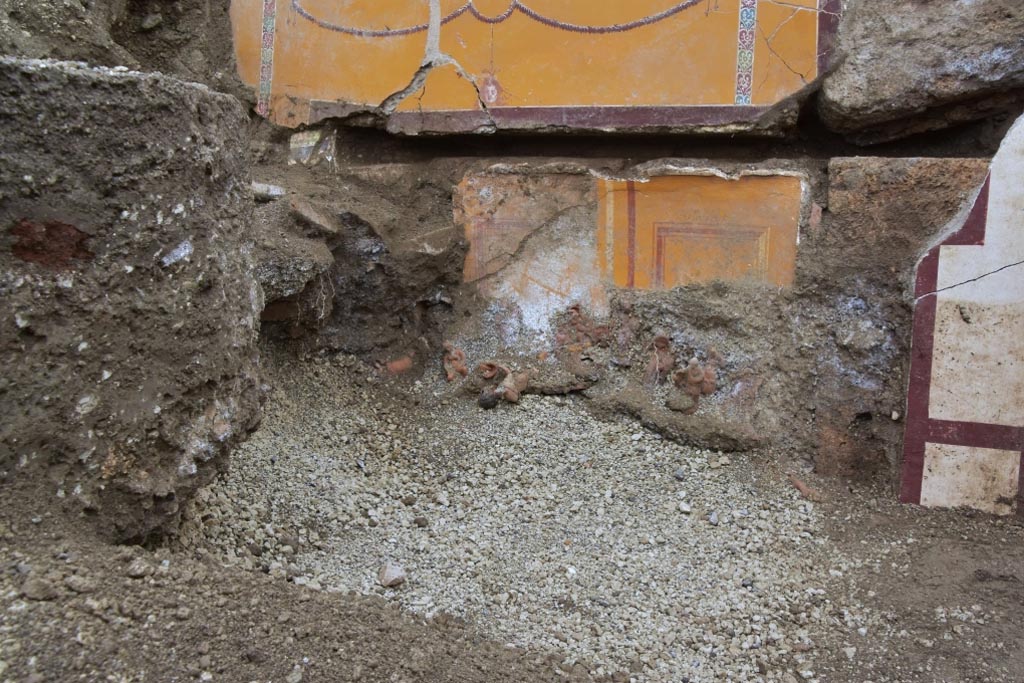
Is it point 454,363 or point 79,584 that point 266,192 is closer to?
point 454,363

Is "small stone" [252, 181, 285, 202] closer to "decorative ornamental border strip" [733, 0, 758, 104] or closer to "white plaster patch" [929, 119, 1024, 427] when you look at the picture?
"decorative ornamental border strip" [733, 0, 758, 104]

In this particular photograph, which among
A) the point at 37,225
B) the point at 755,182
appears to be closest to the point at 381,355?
the point at 755,182

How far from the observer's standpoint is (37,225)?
1857 mm

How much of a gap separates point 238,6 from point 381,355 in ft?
5.40

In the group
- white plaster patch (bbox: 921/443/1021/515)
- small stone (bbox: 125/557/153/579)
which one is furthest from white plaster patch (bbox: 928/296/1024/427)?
small stone (bbox: 125/557/153/579)

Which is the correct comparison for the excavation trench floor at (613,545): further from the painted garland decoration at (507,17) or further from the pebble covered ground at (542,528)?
the painted garland decoration at (507,17)

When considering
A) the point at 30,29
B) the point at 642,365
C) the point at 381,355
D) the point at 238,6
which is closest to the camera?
the point at 30,29

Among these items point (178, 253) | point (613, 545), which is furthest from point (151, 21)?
point (613, 545)

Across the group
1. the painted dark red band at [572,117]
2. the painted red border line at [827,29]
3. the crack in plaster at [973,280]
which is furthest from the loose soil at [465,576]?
the painted red border line at [827,29]

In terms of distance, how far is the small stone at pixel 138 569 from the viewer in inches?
75.2

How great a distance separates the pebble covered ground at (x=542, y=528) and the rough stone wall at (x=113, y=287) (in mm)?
480

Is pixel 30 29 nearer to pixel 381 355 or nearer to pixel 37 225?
pixel 37 225

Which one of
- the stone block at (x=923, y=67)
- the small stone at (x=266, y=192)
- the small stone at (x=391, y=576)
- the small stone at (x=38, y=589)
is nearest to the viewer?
the small stone at (x=38, y=589)

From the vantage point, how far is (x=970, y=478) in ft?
9.37
